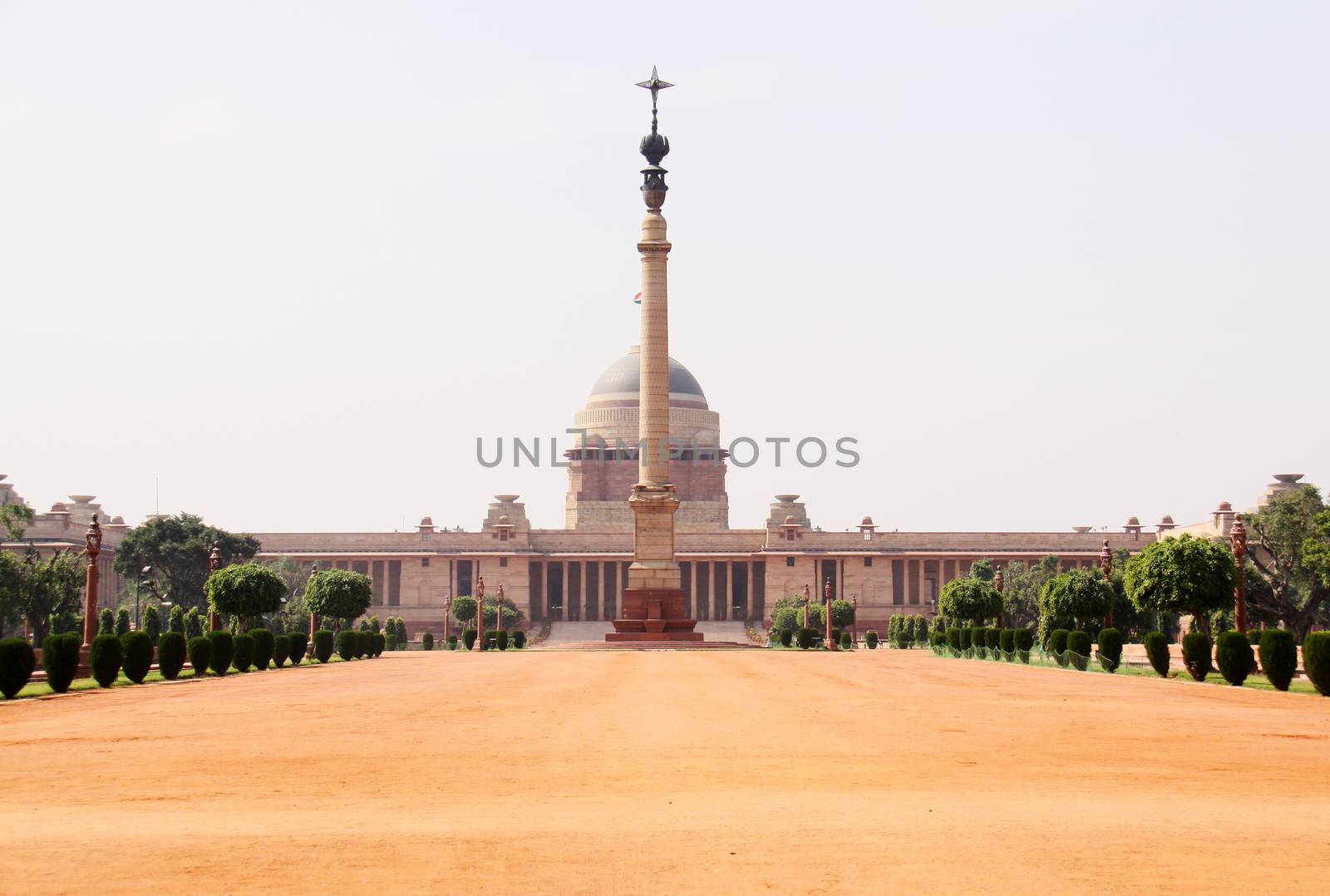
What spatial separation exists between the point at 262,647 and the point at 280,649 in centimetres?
355

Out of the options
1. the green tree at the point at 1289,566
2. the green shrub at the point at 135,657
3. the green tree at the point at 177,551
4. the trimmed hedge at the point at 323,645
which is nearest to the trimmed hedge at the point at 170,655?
the green shrub at the point at 135,657

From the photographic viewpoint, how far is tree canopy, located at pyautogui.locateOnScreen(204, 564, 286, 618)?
57.1 metres

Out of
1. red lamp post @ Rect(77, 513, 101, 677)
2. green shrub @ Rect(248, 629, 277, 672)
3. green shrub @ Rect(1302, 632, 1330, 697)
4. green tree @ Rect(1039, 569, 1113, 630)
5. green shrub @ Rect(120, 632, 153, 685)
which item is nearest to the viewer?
green shrub @ Rect(1302, 632, 1330, 697)

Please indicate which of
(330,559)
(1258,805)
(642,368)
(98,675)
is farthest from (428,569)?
(1258,805)

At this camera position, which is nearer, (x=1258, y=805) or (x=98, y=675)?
(x=1258, y=805)

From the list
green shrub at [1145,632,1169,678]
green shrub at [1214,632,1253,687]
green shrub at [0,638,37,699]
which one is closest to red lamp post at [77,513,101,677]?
green shrub at [0,638,37,699]

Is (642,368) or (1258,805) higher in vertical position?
(642,368)

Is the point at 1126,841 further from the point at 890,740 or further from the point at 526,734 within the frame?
the point at 526,734

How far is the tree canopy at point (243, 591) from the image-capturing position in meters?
57.1

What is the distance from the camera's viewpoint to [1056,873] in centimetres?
1277

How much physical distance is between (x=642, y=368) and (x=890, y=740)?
61.4m

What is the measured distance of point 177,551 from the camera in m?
102

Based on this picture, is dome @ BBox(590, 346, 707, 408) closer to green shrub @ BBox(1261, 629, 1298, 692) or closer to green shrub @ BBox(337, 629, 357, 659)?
green shrub @ BBox(337, 629, 357, 659)

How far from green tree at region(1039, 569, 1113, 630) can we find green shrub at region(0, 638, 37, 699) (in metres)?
36.8
